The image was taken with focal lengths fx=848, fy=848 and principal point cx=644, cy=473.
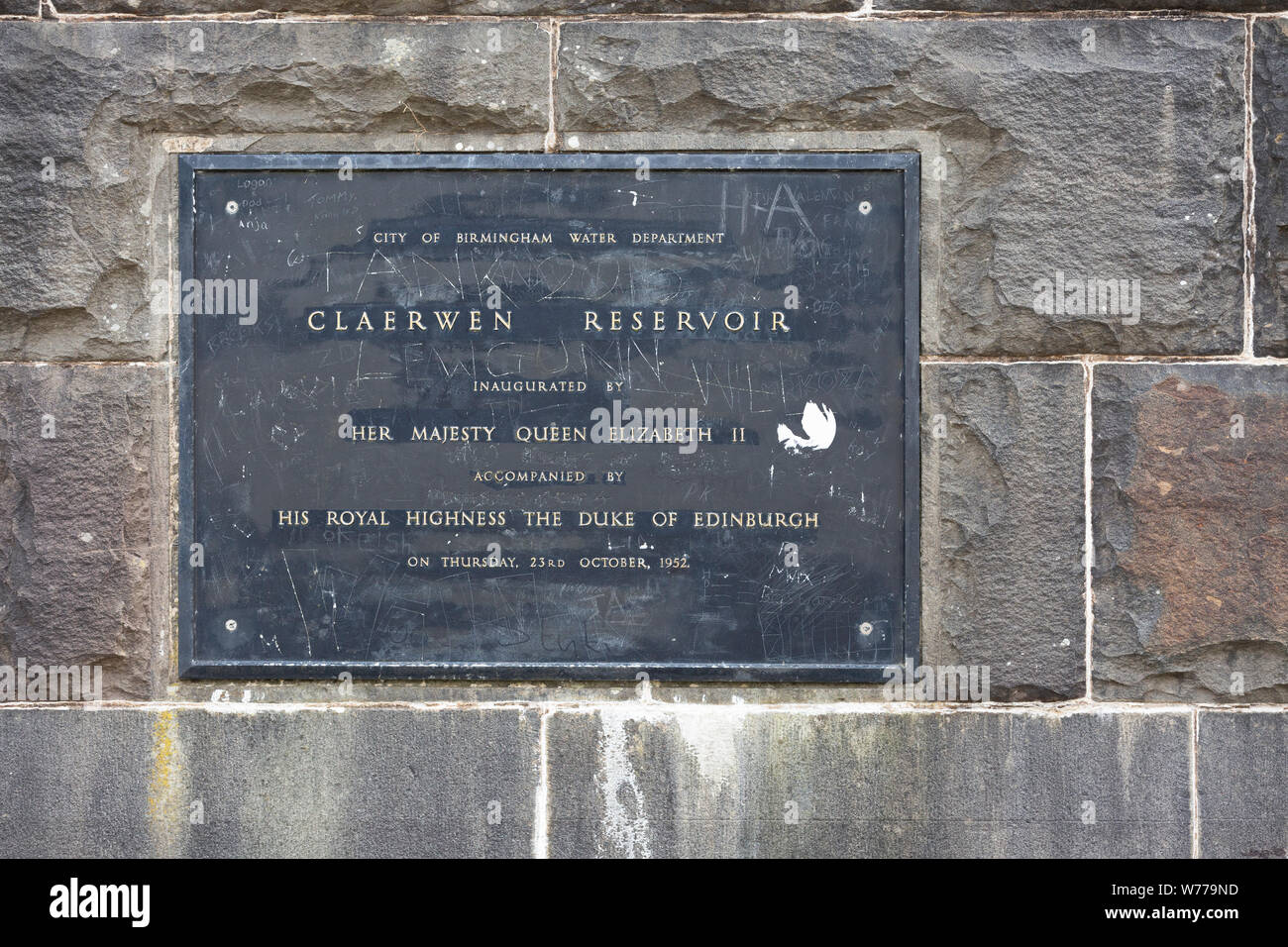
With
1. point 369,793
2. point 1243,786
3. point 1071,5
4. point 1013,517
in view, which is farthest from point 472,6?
point 1243,786

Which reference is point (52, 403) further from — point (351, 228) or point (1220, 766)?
point (1220, 766)

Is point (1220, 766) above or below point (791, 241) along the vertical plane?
below

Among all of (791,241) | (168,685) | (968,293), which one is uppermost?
(791,241)

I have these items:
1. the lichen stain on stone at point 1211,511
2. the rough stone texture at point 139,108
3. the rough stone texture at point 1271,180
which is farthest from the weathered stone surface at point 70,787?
the rough stone texture at point 1271,180

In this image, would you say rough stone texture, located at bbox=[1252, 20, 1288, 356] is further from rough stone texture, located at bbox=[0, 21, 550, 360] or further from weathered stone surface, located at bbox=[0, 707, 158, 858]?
weathered stone surface, located at bbox=[0, 707, 158, 858]

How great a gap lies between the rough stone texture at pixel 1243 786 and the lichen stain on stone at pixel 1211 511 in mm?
295

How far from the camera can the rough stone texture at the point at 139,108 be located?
286 centimetres

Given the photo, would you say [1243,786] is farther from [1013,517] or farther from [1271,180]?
[1271,180]

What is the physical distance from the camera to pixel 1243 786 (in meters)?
2.80

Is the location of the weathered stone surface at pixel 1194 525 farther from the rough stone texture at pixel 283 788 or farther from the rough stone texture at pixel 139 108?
the rough stone texture at pixel 139 108

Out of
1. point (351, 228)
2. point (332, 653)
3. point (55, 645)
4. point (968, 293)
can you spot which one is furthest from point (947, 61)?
point (55, 645)

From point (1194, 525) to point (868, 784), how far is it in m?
1.39

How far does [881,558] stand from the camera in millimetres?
2900

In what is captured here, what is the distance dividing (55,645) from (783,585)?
2.47 metres
